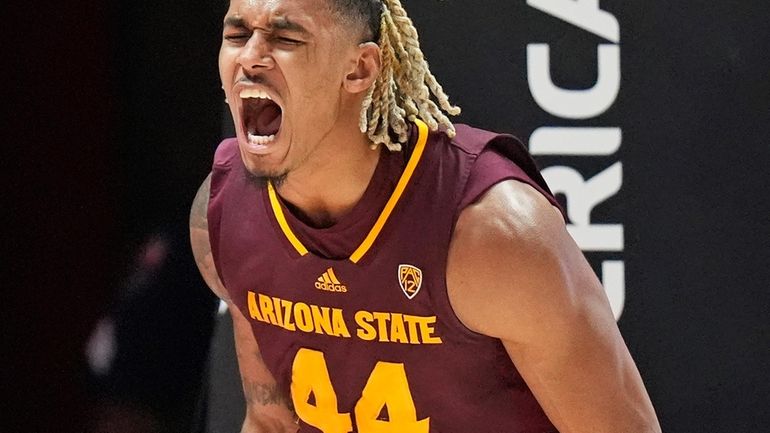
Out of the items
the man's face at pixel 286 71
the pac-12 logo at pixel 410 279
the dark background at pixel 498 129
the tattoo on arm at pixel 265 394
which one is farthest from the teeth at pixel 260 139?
the dark background at pixel 498 129

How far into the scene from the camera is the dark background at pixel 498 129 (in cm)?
216

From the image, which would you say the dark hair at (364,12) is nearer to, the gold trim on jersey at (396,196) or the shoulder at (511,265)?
the gold trim on jersey at (396,196)

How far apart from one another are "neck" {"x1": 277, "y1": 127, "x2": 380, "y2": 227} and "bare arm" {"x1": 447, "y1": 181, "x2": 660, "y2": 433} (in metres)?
0.16

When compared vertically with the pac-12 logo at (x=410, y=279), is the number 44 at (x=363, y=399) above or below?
below

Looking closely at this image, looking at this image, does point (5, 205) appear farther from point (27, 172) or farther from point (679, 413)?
point (679, 413)

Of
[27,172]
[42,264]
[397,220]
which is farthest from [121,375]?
[397,220]

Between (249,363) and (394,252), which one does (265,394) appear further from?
(394,252)

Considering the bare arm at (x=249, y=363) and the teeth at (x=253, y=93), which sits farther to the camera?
the bare arm at (x=249, y=363)

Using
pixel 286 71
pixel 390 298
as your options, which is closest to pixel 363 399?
pixel 390 298

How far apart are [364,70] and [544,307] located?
1.30 ft

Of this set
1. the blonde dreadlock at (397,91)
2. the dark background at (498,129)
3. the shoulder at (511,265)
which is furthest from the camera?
the dark background at (498,129)

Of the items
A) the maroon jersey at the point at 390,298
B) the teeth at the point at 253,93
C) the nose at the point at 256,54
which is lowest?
the maroon jersey at the point at 390,298

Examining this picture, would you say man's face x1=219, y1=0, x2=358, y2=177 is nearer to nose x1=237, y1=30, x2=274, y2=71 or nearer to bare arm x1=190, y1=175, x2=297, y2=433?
nose x1=237, y1=30, x2=274, y2=71

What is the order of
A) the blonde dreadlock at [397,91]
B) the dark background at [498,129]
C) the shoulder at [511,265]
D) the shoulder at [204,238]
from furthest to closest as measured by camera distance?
the dark background at [498,129] → the shoulder at [204,238] → the blonde dreadlock at [397,91] → the shoulder at [511,265]
